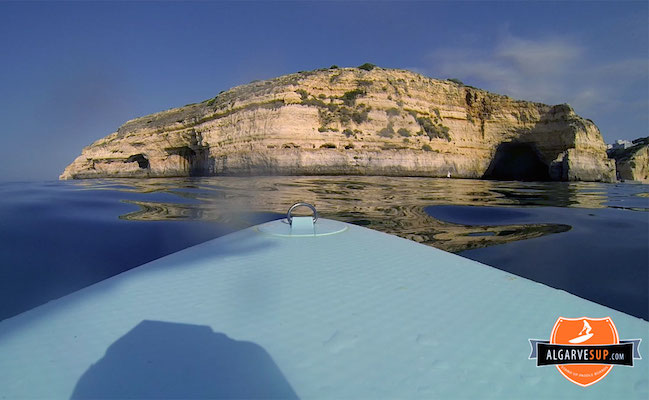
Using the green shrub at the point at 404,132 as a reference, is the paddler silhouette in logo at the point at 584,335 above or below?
below

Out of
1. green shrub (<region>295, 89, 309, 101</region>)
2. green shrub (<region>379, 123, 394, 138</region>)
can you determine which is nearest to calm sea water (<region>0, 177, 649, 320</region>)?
green shrub (<region>379, 123, 394, 138</region>)

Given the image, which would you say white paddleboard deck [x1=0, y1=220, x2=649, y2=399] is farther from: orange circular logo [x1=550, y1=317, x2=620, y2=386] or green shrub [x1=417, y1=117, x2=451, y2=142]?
green shrub [x1=417, y1=117, x2=451, y2=142]

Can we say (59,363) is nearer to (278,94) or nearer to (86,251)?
(86,251)

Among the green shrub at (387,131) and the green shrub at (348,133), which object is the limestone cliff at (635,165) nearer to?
the green shrub at (387,131)

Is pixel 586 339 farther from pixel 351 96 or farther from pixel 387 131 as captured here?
pixel 351 96

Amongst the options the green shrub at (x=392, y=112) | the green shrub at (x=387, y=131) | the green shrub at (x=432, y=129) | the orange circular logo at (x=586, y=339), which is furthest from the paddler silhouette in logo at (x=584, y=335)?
the green shrub at (x=432, y=129)

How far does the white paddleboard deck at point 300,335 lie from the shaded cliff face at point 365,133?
40.9 ft

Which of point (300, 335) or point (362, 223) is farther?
point (362, 223)

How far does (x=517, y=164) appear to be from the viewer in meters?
20.4

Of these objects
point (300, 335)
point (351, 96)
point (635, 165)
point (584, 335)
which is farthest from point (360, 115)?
point (635, 165)

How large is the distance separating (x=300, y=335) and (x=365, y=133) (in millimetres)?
14531

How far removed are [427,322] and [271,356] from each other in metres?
0.42

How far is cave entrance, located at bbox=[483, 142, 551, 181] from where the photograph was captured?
18406 mm

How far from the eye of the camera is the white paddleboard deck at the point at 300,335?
594 mm
